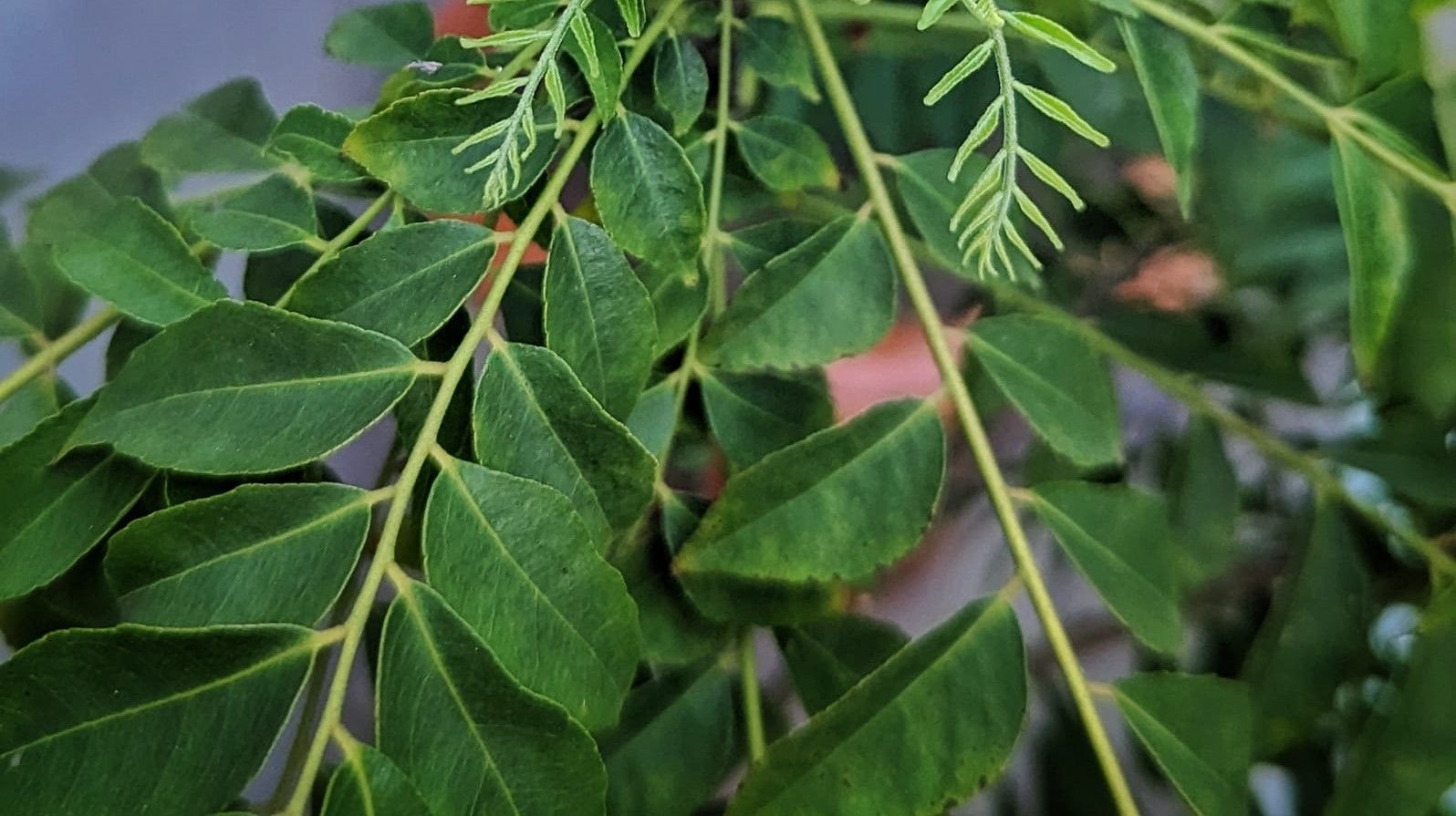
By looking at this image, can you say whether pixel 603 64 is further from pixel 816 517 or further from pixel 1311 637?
pixel 1311 637

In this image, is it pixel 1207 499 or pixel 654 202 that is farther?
pixel 1207 499

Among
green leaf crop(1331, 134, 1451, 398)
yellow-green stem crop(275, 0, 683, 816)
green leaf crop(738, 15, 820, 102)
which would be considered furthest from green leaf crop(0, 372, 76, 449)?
green leaf crop(1331, 134, 1451, 398)

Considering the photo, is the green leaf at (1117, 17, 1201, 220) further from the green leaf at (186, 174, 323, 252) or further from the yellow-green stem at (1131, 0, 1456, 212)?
the green leaf at (186, 174, 323, 252)

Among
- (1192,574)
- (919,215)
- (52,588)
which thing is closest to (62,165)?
(52,588)

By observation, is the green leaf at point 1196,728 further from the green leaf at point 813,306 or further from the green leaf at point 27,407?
the green leaf at point 27,407

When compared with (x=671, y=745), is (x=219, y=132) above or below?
above

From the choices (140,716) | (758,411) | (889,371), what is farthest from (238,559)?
(889,371)

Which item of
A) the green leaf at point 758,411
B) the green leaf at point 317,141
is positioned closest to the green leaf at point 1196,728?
the green leaf at point 758,411

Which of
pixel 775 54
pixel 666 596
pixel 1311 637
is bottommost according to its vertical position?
pixel 1311 637
